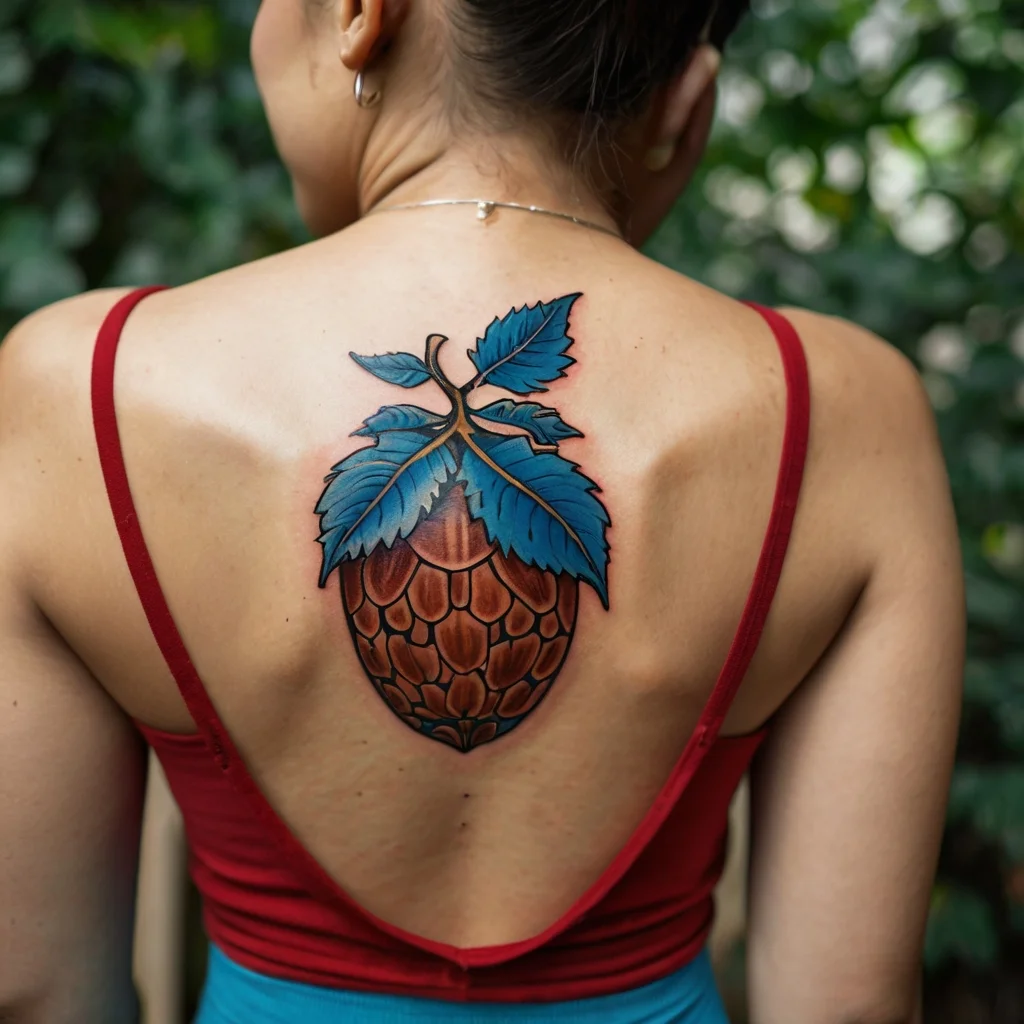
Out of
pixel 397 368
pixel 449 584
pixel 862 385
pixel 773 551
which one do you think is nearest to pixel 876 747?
pixel 773 551

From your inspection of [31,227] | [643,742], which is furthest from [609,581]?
[31,227]

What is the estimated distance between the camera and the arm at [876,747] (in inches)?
41.5

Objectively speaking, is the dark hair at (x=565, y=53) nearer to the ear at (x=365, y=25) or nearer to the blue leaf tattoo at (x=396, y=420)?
the ear at (x=365, y=25)

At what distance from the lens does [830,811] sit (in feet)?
3.61

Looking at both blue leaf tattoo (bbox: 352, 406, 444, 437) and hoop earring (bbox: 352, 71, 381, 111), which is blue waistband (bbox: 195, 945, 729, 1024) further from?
hoop earring (bbox: 352, 71, 381, 111)

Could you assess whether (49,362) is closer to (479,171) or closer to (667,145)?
(479,171)

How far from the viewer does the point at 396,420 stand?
93cm

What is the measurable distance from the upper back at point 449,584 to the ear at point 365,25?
147 millimetres

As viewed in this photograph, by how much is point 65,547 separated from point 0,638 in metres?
0.11

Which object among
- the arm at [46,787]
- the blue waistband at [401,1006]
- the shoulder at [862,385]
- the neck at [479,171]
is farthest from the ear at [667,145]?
the blue waistband at [401,1006]

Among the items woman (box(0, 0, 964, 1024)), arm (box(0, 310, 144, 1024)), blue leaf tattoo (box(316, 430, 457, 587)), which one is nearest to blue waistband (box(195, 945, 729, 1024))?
woman (box(0, 0, 964, 1024))

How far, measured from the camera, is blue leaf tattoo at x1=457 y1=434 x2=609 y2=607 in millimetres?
936

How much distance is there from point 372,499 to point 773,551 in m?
0.35

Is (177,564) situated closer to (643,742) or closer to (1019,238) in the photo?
(643,742)
